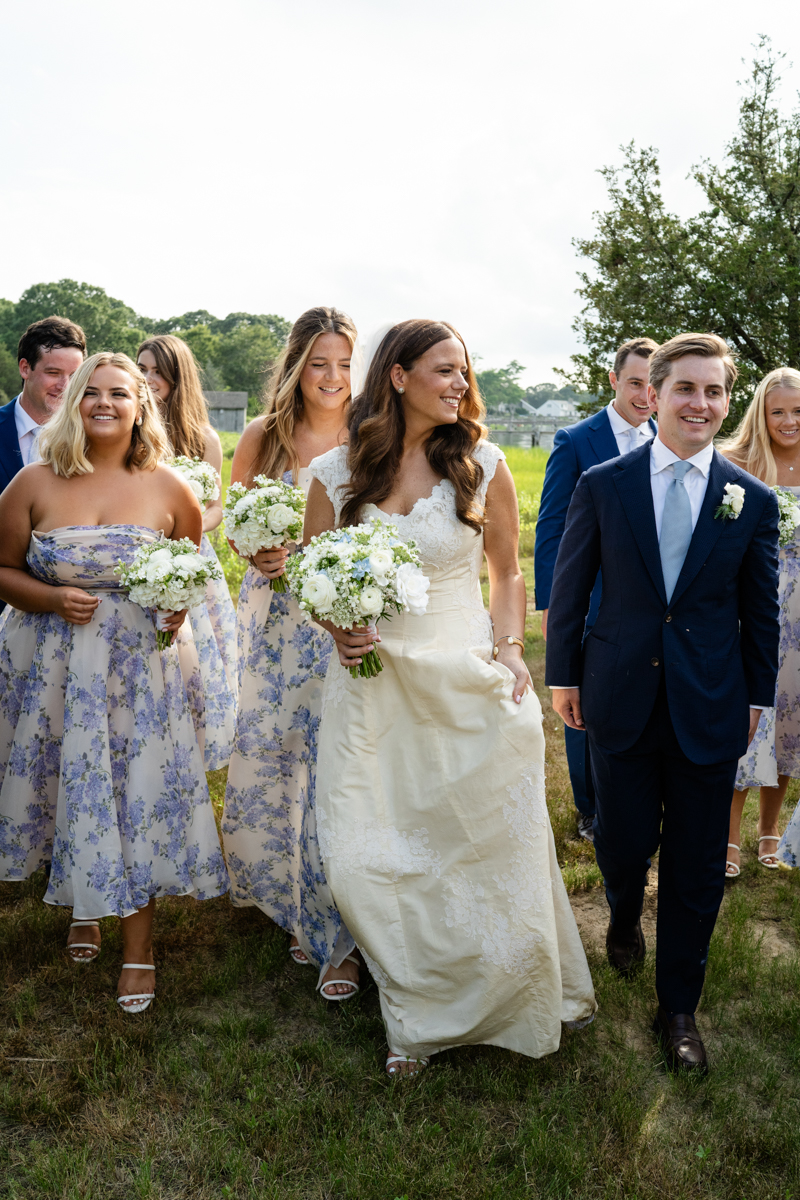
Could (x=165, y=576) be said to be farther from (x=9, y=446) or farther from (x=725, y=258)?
(x=725, y=258)

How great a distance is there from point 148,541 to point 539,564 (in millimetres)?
2564

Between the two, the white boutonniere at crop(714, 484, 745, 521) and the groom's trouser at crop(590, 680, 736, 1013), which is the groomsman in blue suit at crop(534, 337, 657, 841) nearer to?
the groom's trouser at crop(590, 680, 736, 1013)

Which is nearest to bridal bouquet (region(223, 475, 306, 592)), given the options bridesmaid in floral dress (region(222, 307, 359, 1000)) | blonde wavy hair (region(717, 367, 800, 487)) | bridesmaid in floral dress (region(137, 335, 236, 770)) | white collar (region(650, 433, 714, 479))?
bridesmaid in floral dress (region(222, 307, 359, 1000))

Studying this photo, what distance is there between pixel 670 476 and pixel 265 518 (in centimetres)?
184

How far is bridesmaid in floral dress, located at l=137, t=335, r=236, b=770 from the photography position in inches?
214

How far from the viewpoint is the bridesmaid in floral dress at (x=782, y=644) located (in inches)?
221

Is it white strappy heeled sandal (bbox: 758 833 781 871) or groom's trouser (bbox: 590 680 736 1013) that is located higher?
groom's trouser (bbox: 590 680 736 1013)

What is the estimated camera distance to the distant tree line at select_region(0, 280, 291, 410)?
3068 inches

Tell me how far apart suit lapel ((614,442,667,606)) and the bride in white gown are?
24.0 inches

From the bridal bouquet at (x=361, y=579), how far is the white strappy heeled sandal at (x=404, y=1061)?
A: 1.74 m

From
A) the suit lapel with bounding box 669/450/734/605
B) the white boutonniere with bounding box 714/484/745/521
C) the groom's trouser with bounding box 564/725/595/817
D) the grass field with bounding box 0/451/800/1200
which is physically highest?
the white boutonniere with bounding box 714/484/745/521

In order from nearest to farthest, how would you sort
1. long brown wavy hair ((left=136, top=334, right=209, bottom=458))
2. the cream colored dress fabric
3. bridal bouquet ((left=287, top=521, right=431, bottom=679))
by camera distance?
bridal bouquet ((left=287, top=521, right=431, bottom=679))
the cream colored dress fabric
long brown wavy hair ((left=136, top=334, right=209, bottom=458))

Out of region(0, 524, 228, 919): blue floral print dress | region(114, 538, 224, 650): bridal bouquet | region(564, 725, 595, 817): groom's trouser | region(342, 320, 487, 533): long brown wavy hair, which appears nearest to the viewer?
region(342, 320, 487, 533): long brown wavy hair

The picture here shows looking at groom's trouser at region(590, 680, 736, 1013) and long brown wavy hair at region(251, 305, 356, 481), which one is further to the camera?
long brown wavy hair at region(251, 305, 356, 481)
